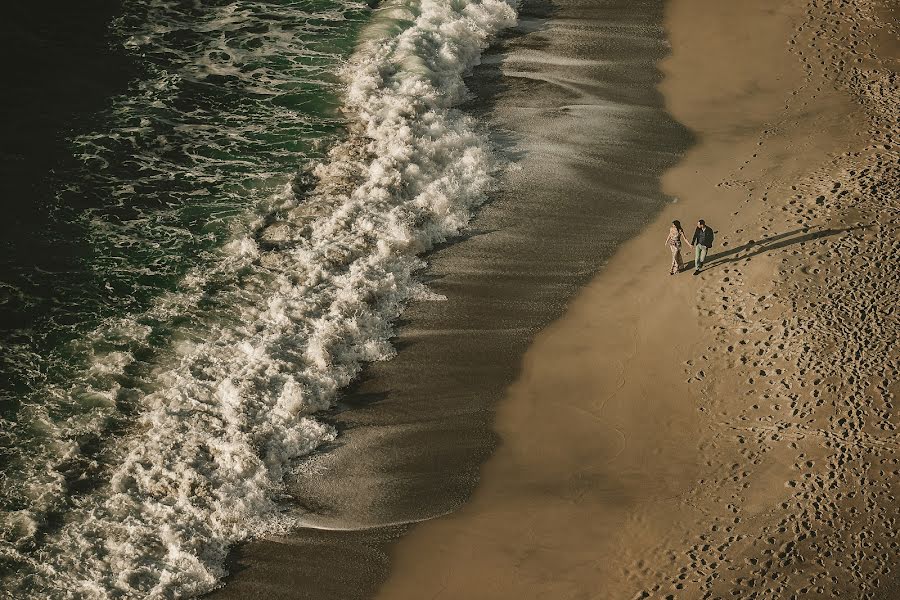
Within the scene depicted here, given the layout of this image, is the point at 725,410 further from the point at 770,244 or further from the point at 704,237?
the point at 770,244

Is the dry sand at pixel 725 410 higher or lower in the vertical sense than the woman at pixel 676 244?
lower

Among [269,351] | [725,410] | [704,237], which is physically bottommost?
[725,410]

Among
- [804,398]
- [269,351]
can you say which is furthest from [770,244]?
[269,351]

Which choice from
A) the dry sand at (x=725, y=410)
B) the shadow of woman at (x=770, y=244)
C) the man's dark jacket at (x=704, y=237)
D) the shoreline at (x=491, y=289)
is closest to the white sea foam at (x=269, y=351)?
the shoreline at (x=491, y=289)

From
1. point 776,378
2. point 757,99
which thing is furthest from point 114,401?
point 757,99

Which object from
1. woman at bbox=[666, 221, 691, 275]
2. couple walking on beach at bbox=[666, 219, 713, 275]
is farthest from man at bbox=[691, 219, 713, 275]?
woman at bbox=[666, 221, 691, 275]

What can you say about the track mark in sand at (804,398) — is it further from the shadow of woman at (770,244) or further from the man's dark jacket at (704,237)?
the man's dark jacket at (704,237)

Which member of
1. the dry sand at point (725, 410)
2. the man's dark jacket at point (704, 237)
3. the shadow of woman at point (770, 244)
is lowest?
the dry sand at point (725, 410)
